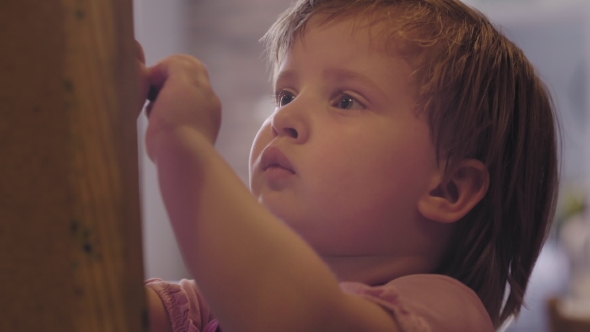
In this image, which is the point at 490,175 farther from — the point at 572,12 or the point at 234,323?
the point at 572,12

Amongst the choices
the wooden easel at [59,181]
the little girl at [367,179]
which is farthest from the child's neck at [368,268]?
the wooden easel at [59,181]

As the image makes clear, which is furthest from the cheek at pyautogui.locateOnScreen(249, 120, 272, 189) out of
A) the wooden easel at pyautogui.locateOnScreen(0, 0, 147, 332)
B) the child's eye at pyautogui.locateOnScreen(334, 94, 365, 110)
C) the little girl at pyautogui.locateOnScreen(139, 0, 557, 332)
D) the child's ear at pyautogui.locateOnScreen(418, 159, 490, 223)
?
the wooden easel at pyautogui.locateOnScreen(0, 0, 147, 332)

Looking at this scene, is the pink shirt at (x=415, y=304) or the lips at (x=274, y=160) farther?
the lips at (x=274, y=160)

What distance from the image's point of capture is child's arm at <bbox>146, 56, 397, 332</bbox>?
18.7 inches

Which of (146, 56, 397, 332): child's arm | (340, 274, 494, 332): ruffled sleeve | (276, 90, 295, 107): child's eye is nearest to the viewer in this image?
(146, 56, 397, 332): child's arm

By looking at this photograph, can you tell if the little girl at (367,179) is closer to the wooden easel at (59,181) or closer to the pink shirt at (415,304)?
the pink shirt at (415,304)

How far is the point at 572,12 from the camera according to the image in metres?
3.51

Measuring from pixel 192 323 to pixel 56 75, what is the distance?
534mm

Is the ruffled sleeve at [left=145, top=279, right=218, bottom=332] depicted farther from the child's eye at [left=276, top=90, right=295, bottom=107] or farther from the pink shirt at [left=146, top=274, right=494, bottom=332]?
the child's eye at [left=276, top=90, right=295, bottom=107]

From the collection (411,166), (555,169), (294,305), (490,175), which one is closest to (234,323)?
(294,305)

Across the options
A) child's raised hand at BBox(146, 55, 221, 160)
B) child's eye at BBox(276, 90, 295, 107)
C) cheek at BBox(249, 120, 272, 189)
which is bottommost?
cheek at BBox(249, 120, 272, 189)

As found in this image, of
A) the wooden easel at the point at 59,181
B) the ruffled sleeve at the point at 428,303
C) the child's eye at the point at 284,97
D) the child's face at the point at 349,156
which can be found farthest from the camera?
the child's eye at the point at 284,97

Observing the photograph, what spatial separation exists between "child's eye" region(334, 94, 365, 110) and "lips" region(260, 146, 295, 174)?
10cm

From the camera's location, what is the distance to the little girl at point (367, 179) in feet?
1.59
